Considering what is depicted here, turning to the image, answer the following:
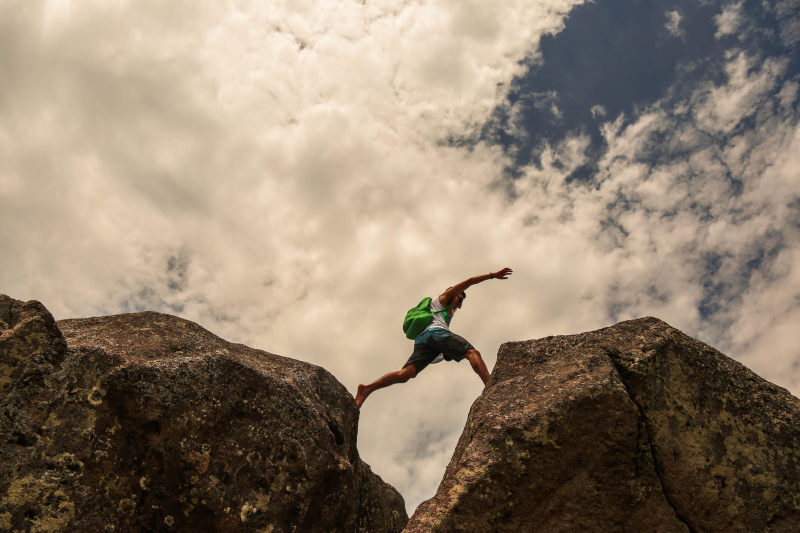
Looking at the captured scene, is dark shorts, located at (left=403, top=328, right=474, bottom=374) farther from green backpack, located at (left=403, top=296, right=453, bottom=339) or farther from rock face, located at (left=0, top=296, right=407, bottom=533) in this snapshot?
rock face, located at (left=0, top=296, right=407, bottom=533)

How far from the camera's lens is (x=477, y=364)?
9.54 m

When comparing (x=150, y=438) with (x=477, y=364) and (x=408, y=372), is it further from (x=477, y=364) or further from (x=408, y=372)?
(x=477, y=364)

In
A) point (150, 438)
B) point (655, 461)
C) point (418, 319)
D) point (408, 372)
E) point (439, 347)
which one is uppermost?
point (418, 319)

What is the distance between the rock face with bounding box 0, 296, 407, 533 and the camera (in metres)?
5.25

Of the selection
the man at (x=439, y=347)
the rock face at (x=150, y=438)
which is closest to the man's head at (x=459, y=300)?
the man at (x=439, y=347)

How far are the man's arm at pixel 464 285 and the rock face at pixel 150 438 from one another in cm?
431

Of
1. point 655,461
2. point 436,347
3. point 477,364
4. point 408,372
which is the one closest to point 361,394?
point 408,372

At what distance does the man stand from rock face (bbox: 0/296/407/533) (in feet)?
9.27

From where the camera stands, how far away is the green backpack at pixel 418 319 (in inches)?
414

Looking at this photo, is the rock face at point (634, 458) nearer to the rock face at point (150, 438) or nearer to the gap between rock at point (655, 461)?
the gap between rock at point (655, 461)

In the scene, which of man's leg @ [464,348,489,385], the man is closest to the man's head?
the man

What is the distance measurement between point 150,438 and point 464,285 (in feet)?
21.2

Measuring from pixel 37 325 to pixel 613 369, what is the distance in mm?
6416

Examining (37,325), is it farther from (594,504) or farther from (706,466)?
(706,466)
